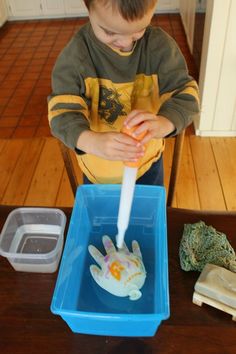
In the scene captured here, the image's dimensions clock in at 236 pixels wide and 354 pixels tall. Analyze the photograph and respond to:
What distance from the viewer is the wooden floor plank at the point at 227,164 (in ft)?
5.22

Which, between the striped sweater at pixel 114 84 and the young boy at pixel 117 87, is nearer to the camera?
the young boy at pixel 117 87

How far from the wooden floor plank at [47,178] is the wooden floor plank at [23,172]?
0.09 feet

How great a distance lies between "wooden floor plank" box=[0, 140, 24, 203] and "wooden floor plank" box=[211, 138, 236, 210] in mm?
1094

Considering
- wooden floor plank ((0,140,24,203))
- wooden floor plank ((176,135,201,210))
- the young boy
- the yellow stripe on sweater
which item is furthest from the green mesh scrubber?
wooden floor plank ((0,140,24,203))

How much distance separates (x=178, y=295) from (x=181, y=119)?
306 mm

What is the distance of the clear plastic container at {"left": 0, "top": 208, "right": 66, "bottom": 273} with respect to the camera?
2.10ft

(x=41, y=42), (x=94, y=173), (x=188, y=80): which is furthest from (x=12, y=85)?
(x=188, y=80)

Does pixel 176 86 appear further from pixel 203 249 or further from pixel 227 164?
pixel 227 164

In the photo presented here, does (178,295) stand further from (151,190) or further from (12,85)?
(12,85)

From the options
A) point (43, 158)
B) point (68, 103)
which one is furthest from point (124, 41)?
point (43, 158)

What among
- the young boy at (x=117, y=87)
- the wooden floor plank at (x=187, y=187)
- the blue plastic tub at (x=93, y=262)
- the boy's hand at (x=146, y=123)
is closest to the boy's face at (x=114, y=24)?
the young boy at (x=117, y=87)

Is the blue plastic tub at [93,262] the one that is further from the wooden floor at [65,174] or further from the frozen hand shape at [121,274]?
the wooden floor at [65,174]

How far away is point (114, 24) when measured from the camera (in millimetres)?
490

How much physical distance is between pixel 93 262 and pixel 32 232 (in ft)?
0.52
